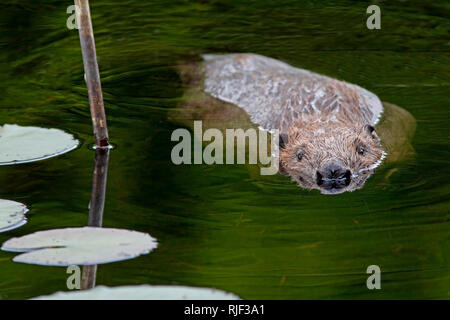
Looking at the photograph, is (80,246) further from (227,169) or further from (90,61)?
(227,169)

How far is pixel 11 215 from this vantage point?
5.89 metres

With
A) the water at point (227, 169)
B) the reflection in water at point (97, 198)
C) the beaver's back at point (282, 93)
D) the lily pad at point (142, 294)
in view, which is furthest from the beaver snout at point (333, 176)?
the lily pad at point (142, 294)

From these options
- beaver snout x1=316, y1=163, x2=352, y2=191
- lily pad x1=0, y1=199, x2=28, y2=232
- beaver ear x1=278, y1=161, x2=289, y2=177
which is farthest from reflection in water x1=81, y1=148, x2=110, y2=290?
beaver snout x1=316, y1=163, x2=352, y2=191

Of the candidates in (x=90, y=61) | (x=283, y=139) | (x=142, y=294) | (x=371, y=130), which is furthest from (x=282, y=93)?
(x=142, y=294)

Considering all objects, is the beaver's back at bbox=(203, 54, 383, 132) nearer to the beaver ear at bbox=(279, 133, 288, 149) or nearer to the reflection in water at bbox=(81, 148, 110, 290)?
the beaver ear at bbox=(279, 133, 288, 149)

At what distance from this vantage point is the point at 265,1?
12156 millimetres

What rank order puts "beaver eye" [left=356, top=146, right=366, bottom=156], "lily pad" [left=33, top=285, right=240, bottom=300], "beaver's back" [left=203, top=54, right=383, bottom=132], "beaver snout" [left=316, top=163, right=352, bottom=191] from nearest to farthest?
"lily pad" [left=33, top=285, right=240, bottom=300] < "beaver snout" [left=316, top=163, right=352, bottom=191] < "beaver eye" [left=356, top=146, right=366, bottom=156] < "beaver's back" [left=203, top=54, right=383, bottom=132]

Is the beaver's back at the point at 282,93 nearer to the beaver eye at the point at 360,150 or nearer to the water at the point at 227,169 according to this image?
the water at the point at 227,169

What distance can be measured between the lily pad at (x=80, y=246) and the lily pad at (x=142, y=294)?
40 centimetres

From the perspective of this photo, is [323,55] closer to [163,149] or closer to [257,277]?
[163,149]

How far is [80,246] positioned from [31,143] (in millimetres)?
2537

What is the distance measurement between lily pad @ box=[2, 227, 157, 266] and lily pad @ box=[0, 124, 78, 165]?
1847 millimetres

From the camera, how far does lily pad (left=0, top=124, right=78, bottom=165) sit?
23.5 feet

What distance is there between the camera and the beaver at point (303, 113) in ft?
24.0
